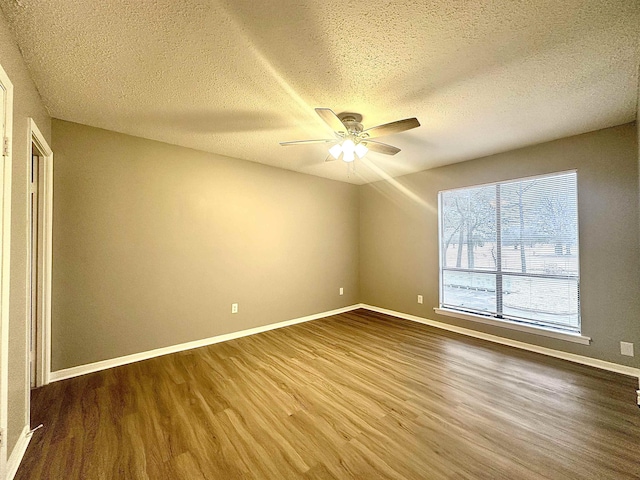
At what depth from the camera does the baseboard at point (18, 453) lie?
1.48 m

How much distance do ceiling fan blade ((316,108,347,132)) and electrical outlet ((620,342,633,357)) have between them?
3521 millimetres

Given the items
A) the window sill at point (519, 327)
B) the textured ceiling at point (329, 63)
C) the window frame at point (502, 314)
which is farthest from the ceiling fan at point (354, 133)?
the window sill at point (519, 327)

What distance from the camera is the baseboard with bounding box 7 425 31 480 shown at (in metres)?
1.48

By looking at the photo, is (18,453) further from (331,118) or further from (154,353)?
(331,118)

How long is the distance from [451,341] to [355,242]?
2455 mm

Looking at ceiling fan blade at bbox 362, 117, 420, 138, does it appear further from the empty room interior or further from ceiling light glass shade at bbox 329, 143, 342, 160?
ceiling light glass shade at bbox 329, 143, 342, 160

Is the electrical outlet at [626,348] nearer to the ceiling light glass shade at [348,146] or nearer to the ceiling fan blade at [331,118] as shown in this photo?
the ceiling light glass shade at [348,146]

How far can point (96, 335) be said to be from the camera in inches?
109

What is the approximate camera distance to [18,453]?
1.60 meters

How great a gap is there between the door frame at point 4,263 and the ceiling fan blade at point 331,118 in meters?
1.76

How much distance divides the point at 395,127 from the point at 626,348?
3.22 metres

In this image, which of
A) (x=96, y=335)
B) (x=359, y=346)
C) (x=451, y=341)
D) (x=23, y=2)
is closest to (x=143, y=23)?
(x=23, y=2)

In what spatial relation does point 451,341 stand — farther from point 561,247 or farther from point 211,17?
point 211,17

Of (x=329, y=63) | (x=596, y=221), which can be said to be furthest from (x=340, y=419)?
(x=596, y=221)
